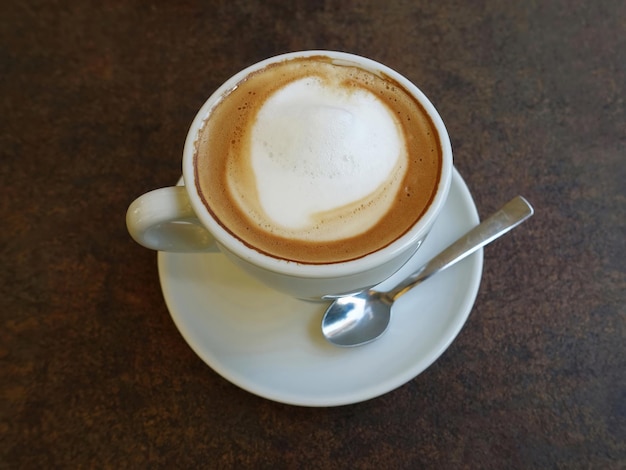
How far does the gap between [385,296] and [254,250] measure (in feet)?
1.00

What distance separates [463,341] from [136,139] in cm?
80

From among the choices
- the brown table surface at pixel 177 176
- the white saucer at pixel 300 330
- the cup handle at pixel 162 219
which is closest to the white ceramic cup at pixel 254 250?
the cup handle at pixel 162 219

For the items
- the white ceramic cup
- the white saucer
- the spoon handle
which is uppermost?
the white ceramic cup

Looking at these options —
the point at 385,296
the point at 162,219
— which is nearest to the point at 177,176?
the point at 162,219

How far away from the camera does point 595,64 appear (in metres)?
1.25

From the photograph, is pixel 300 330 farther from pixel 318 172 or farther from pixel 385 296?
pixel 318 172

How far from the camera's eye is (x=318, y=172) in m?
0.75

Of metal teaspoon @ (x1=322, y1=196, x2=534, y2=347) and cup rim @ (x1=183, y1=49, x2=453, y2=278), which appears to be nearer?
cup rim @ (x1=183, y1=49, x2=453, y2=278)

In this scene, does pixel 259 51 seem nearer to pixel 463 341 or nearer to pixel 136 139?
pixel 136 139

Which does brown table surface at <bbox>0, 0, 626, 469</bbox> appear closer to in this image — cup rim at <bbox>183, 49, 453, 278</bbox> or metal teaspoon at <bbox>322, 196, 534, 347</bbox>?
A: metal teaspoon at <bbox>322, 196, 534, 347</bbox>

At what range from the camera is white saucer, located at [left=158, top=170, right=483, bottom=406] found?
85cm

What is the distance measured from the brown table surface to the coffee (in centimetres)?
32

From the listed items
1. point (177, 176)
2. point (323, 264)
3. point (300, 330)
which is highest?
point (323, 264)

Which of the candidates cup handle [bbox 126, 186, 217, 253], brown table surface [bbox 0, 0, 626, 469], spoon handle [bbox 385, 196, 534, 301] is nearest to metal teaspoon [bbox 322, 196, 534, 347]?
spoon handle [bbox 385, 196, 534, 301]
